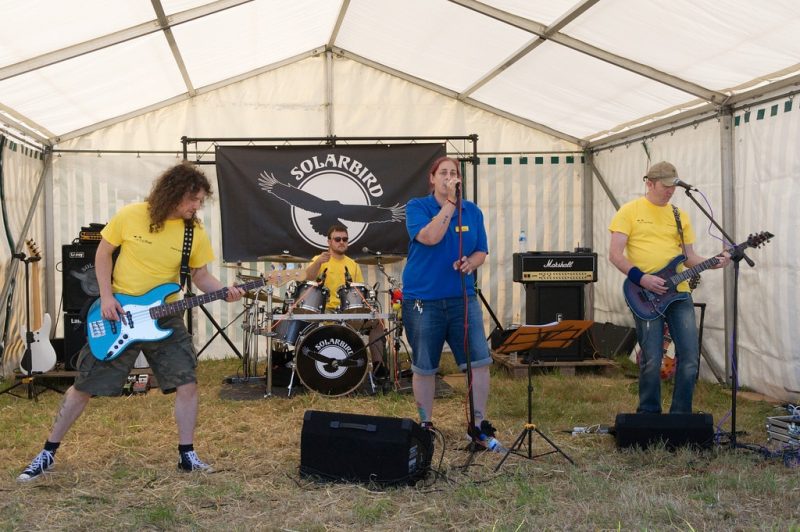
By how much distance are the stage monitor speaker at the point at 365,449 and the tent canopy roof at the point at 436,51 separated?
3.39m

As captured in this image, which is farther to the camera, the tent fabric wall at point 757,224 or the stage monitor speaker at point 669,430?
the tent fabric wall at point 757,224

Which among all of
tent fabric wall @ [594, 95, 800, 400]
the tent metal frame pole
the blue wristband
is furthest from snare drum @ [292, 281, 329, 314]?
the tent metal frame pole

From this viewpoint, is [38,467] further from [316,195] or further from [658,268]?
[316,195]

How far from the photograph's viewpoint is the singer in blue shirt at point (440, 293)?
420cm

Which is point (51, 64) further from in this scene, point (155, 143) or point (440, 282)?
point (440, 282)

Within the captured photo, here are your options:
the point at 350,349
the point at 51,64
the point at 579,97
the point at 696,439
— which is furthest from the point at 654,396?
the point at 51,64

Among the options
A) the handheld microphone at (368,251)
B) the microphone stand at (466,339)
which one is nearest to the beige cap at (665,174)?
the microphone stand at (466,339)

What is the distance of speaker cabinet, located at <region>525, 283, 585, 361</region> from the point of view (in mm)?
7621

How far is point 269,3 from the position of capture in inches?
264

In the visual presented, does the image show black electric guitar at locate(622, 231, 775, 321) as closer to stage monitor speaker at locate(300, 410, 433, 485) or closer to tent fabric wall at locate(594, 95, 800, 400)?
tent fabric wall at locate(594, 95, 800, 400)

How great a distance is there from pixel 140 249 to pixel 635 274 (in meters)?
2.84

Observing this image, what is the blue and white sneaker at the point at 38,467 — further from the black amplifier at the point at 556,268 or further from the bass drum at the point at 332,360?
the black amplifier at the point at 556,268

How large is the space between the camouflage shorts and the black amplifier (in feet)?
14.3

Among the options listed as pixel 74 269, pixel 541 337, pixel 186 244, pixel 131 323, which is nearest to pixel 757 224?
pixel 541 337
